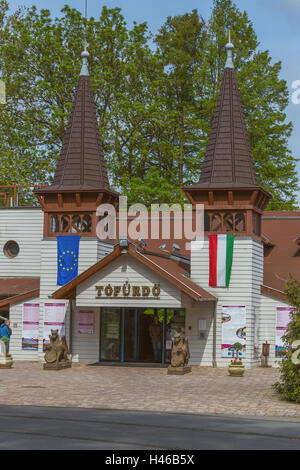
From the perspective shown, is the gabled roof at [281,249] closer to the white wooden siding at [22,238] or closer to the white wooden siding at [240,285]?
the white wooden siding at [240,285]

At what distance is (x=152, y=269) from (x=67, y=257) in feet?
15.0

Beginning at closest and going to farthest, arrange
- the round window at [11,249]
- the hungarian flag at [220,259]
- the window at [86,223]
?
the hungarian flag at [220,259] → the window at [86,223] → the round window at [11,249]

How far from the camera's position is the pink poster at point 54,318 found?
31156mm

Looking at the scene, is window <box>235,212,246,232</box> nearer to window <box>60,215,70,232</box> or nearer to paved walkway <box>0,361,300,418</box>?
paved walkway <box>0,361,300,418</box>

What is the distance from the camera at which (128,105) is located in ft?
144

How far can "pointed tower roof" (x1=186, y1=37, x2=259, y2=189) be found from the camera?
30469 millimetres

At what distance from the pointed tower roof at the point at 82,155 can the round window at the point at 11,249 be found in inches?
176

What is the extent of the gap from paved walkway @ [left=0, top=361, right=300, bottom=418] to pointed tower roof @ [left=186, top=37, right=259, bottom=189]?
724 centimetres

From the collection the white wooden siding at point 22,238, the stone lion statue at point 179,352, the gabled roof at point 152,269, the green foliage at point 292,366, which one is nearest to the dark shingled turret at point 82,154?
the white wooden siding at point 22,238

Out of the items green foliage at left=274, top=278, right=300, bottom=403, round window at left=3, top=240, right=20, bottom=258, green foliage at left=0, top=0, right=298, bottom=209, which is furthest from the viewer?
green foliage at left=0, top=0, right=298, bottom=209

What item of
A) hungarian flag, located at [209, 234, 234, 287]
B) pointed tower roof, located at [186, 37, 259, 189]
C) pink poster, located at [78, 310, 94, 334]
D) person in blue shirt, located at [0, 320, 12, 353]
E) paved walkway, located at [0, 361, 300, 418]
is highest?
pointed tower roof, located at [186, 37, 259, 189]

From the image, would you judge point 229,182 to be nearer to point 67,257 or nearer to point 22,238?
point 67,257

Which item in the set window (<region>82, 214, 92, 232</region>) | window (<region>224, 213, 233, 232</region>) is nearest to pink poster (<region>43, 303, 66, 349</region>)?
window (<region>82, 214, 92, 232</region>)
